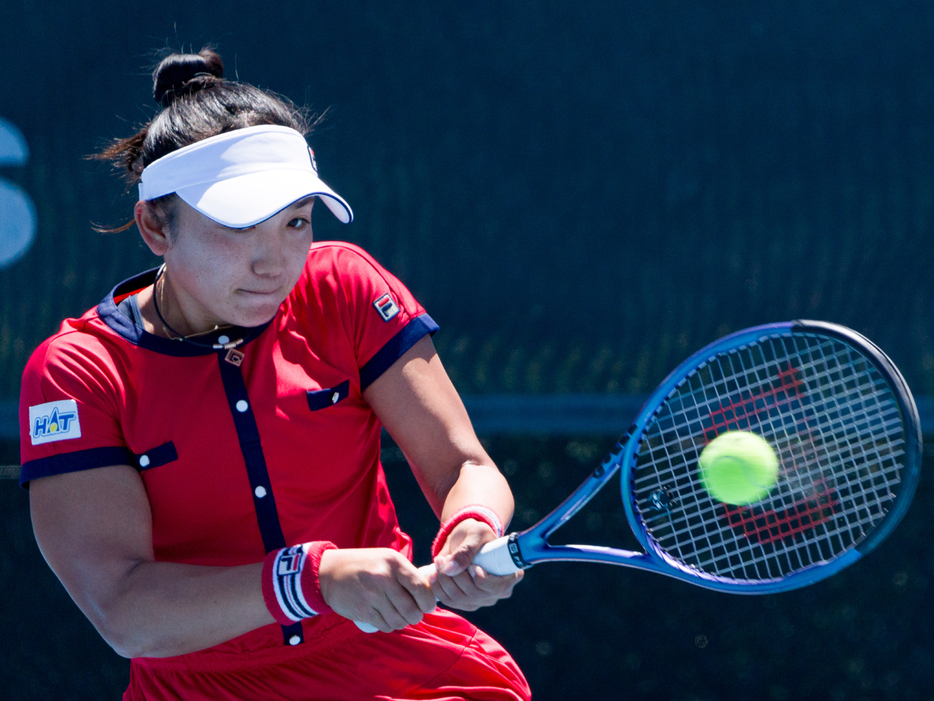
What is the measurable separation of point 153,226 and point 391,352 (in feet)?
1.48

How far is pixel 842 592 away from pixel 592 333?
44.8 inches

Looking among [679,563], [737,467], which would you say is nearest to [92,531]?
[679,563]

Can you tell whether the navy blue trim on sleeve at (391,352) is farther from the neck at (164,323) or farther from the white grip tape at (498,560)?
the white grip tape at (498,560)

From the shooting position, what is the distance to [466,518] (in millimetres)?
1618

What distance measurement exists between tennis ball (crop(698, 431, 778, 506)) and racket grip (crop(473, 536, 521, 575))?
0.51 meters

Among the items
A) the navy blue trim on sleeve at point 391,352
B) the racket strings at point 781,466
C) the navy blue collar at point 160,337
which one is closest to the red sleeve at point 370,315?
the navy blue trim on sleeve at point 391,352

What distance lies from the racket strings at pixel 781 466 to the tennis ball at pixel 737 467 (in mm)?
25

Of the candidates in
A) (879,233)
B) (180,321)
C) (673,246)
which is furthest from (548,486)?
(180,321)

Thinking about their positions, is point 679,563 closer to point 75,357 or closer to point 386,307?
point 386,307

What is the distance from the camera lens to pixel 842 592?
10.4 ft

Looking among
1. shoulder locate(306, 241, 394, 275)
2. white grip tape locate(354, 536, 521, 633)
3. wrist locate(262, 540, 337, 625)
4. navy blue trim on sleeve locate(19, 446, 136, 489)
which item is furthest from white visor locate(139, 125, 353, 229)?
white grip tape locate(354, 536, 521, 633)

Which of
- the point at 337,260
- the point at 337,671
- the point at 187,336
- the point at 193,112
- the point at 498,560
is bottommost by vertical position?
the point at 337,671

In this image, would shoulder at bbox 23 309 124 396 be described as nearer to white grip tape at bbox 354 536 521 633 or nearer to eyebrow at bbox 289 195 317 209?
eyebrow at bbox 289 195 317 209

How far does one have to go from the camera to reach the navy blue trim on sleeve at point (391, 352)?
1.74 metres
